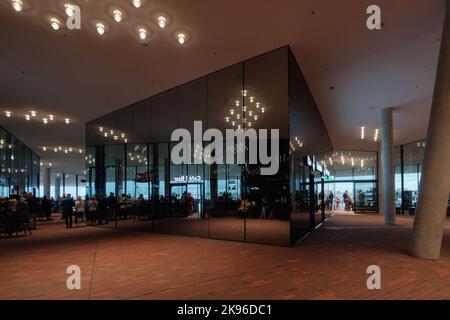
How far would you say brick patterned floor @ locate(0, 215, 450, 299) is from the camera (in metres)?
4.51

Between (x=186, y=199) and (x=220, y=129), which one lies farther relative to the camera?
(x=186, y=199)

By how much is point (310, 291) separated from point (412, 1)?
5.78m

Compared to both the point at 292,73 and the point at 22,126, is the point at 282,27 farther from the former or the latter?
the point at 22,126

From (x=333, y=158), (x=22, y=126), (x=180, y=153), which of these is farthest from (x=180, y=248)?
(x=333, y=158)

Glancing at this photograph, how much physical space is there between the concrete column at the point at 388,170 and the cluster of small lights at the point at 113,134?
11.1 metres

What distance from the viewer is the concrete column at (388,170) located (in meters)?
14.1

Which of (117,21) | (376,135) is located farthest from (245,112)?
(376,135)

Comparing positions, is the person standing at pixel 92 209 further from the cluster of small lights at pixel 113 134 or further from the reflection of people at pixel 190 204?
the reflection of people at pixel 190 204

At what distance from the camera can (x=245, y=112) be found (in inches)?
386

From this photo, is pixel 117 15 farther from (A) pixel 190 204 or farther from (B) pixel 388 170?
(B) pixel 388 170

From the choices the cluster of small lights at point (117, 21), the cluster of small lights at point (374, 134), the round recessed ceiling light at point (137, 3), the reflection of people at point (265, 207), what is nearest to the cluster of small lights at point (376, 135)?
the cluster of small lights at point (374, 134)

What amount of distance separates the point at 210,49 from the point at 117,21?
7.59ft

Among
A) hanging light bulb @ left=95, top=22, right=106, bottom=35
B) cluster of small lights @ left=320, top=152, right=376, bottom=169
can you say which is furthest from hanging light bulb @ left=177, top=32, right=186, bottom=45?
cluster of small lights @ left=320, top=152, right=376, bottom=169
